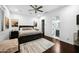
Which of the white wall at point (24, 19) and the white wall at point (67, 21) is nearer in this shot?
the white wall at point (67, 21)

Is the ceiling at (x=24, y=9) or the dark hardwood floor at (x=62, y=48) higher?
the ceiling at (x=24, y=9)

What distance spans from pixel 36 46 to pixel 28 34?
1.19 feet

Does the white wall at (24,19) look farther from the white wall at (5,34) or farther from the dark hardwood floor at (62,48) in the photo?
the dark hardwood floor at (62,48)

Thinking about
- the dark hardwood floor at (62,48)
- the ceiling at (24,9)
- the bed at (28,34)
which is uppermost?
the ceiling at (24,9)

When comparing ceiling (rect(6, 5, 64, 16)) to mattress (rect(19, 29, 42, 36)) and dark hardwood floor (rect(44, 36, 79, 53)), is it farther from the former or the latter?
dark hardwood floor (rect(44, 36, 79, 53))

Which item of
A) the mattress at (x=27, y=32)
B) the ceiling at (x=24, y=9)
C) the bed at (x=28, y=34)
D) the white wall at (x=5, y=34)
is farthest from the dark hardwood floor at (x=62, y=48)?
the white wall at (x=5, y=34)

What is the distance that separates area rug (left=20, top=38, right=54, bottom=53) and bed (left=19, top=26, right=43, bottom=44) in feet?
0.32

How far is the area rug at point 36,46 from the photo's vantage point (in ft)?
5.67

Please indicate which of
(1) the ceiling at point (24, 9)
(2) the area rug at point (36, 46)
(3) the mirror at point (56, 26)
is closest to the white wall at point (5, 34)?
(1) the ceiling at point (24, 9)

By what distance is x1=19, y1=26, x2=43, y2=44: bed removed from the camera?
181cm

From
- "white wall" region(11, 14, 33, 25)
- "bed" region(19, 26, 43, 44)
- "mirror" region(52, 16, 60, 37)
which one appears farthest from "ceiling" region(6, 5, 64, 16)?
"bed" region(19, 26, 43, 44)

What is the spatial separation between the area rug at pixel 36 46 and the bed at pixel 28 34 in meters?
0.10

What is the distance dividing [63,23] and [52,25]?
279 millimetres
